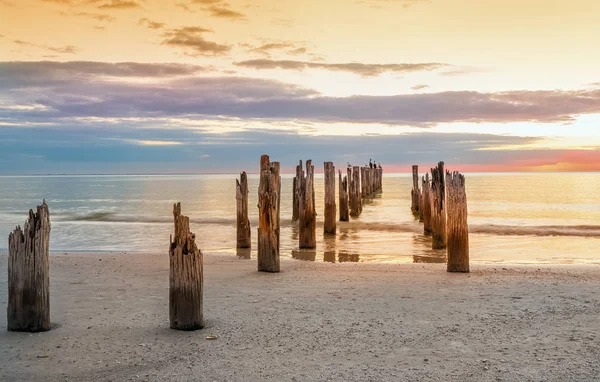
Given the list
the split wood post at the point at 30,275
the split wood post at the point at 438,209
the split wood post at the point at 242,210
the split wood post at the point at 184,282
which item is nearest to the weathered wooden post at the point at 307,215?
the split wood post at the point at 242,210

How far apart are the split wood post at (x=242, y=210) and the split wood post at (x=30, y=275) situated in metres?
9.09

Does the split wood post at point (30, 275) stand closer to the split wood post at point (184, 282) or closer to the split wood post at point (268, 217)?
the split wood post at point (184, 282)

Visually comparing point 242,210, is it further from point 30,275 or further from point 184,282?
point 30,275

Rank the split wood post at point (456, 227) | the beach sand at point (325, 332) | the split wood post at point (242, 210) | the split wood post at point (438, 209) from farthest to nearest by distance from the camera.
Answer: the split wood post at point (438, 209) < the split wood post at point (242, 210) < the split wood post at point (456, 227) < the beach sand at point (325, 332)

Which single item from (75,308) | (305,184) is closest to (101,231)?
(305,184)

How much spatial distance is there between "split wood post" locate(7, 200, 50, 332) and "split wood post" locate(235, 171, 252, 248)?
9.09m

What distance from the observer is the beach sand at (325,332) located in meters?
5.63

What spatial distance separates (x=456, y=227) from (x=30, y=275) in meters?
7.91

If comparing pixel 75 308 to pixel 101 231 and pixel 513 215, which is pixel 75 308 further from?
pixel 513 215

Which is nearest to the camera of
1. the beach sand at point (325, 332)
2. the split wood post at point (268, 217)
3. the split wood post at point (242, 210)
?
the beach sand at point (325, 332)

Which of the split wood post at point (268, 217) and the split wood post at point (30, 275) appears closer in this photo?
the split wood post at point (30, 275)

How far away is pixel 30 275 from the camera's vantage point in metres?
6.89

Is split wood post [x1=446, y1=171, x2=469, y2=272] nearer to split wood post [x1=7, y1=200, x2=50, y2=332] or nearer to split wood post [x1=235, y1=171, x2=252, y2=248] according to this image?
split wood post [x1=235, y1=171, x2=252, y2=248]

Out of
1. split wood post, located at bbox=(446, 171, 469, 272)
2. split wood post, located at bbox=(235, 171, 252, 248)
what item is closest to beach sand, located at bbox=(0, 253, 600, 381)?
split wood post, located at bbox=(446, 171, 469, 272)
